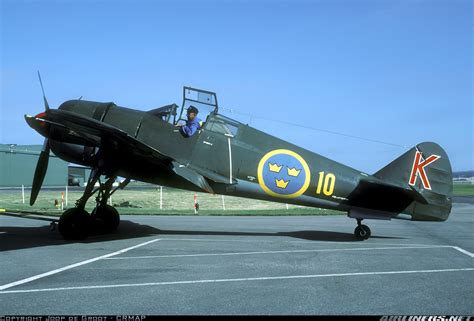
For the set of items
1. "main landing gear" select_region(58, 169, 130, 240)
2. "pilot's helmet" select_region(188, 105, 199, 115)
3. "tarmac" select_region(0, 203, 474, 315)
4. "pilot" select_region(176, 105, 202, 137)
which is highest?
"pilot's helmet" select_region(188, 105, 199, 115)

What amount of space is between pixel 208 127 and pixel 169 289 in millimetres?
5544

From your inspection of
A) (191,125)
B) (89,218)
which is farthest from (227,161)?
(89,218)

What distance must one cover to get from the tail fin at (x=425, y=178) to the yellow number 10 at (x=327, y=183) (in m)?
1.30

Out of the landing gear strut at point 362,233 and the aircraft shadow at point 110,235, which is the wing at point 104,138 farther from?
the landing gear strut at point 362,233

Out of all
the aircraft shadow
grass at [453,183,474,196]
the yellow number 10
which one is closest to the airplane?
the yellow number 10

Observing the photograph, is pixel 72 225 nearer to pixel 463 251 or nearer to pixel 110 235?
pixel 110 235

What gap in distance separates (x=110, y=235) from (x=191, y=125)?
3433 millimetres

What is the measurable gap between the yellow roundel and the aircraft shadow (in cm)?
133

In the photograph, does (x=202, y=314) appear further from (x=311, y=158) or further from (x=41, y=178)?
(x=41, y=178)

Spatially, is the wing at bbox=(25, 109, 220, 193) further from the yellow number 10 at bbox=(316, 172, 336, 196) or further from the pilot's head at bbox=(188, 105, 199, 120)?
the yellow number 10 at bbox=(316, 172, 336, 196)

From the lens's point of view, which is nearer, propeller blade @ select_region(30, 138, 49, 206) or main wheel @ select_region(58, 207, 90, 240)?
main wheel @ select_region(58, 207, 90, 240)

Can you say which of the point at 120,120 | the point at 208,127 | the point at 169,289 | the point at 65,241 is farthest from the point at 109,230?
the point at 169,289

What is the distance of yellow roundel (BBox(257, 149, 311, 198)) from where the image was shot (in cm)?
1025

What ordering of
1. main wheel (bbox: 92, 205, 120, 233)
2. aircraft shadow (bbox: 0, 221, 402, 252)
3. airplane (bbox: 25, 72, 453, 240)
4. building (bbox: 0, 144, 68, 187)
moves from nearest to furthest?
1. aircraft shadow (bbox: 0, 221, 402, 252)
2. airplane (bbox: 25, 72, 453, 240)
3. main wheel (bbox: 92, 205, 120, 233)
4. building (bbox: 0, 144, 68, 187)
